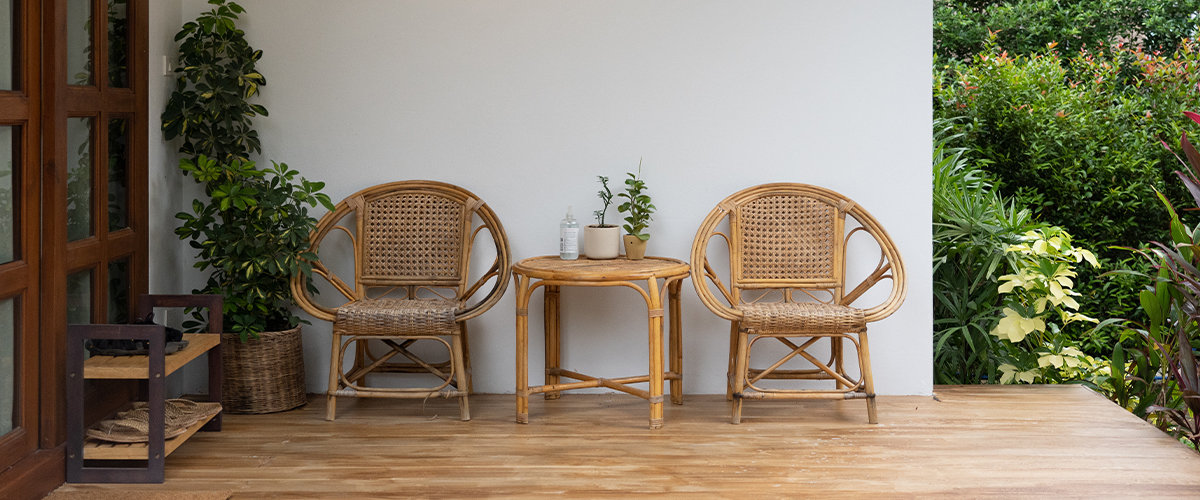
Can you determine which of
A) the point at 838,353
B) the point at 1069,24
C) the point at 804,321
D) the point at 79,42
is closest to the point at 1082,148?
the point at 1069,24

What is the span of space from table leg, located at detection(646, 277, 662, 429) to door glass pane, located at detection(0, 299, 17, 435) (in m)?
1.91

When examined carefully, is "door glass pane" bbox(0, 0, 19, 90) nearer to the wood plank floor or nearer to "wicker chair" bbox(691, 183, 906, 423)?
the wood plank floor

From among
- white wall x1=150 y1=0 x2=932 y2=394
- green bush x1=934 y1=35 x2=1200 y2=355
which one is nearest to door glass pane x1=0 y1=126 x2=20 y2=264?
white wall x1=150 y1=0 x2=932 y2=394

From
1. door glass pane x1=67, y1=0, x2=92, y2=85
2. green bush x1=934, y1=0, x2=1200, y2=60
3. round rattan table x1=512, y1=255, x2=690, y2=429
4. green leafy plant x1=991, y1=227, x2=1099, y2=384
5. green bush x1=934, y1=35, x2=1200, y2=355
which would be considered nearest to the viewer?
door glass pane x1=67, y1=0, x2=92, y2=85

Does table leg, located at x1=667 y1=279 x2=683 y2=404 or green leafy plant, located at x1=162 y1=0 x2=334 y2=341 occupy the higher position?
green leafy plant, located at x1=162 y1=0 x2=334 y2=341

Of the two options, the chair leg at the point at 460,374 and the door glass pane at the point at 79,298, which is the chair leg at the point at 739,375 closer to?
the chair leg at the point at 460,374

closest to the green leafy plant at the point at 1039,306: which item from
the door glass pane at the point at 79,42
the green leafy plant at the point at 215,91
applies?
the green leafy plant at the point at 215,91

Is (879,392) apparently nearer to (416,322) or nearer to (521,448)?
(521,448)

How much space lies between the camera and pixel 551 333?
394cm

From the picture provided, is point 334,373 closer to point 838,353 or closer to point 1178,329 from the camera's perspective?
point 838,353

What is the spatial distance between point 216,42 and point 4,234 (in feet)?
4.30

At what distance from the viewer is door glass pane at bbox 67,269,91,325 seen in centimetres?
302

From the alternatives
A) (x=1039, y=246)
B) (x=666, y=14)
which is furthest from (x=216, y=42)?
(x=1039, y=246)

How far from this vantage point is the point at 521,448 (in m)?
3.27
